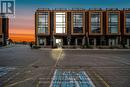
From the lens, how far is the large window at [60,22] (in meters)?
95.6

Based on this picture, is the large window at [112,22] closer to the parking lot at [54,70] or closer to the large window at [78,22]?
the large window at [78,22]

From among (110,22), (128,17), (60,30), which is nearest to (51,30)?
(60,30)

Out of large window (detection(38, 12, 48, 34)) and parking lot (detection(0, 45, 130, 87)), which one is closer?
parking lot (detection(0, 45, 130, 87))

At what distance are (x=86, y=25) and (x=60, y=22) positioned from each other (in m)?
9.25

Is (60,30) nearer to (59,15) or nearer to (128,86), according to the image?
(59,15)

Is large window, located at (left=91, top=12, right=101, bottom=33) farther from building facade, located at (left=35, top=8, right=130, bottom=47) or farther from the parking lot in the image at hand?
the parking lot

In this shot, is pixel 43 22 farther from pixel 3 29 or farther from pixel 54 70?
pixel 54 70

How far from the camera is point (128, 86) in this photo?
11.4m

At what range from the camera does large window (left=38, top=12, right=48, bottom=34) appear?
95.6 m

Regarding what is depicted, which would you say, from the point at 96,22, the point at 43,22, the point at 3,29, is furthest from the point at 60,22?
the point at 3,29

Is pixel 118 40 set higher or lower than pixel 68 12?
lower

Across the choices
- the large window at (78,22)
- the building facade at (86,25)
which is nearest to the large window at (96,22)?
the building facade at (86,25)

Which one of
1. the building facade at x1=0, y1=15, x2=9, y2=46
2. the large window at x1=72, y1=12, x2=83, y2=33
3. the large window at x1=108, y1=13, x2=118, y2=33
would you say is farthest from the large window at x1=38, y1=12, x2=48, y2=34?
the building facade at x1=0, y1=15, x2=9, y2=46

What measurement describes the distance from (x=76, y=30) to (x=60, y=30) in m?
5.64
